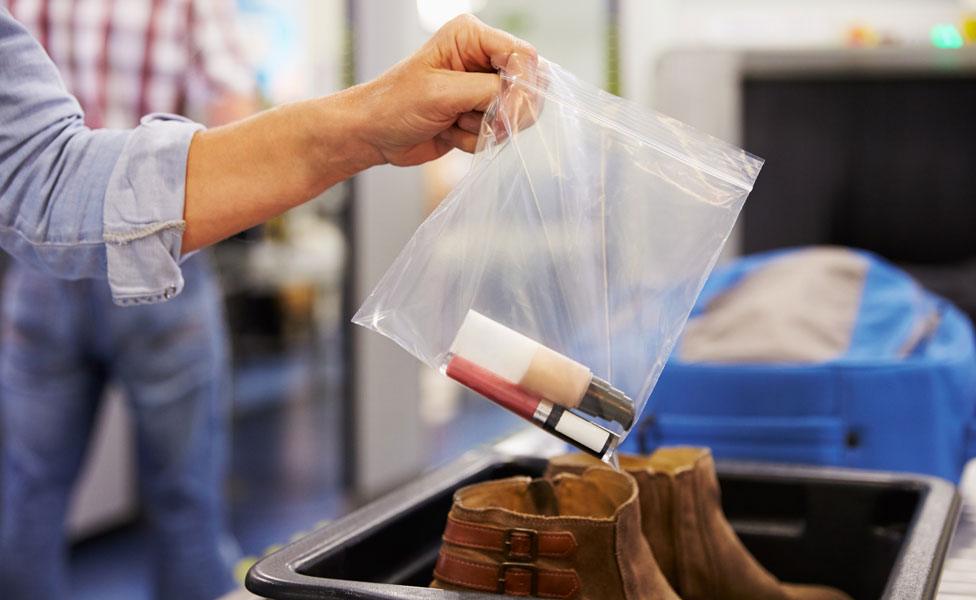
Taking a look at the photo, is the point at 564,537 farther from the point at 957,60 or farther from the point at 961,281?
the point at 957,60

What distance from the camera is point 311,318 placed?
18.2 feet

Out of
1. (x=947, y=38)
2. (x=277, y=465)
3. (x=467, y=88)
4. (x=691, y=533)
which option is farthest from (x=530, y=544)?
(x=277, y=465)

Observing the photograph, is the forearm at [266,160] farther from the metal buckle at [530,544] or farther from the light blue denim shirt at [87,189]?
the metal buckle at [530,544]

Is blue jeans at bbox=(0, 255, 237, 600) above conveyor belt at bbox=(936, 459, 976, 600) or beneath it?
beneath

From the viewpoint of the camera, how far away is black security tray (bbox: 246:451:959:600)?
0.70 metres

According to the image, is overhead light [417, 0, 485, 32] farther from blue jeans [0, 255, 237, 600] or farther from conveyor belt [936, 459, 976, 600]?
conveyor belt [936, 459, 976, 600]

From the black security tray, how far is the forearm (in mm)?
221

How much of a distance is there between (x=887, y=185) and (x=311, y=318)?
12.3ft

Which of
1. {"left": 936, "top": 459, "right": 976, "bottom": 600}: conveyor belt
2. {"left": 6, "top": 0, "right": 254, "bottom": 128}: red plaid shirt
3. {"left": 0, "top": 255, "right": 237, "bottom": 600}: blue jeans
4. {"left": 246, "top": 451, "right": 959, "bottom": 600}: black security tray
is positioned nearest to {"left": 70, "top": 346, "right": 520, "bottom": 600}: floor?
{"left": 0, "top": 255, "right": 237, "bottom": 600}: blue jeans

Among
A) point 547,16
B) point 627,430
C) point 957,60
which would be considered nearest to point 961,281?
point 957,60

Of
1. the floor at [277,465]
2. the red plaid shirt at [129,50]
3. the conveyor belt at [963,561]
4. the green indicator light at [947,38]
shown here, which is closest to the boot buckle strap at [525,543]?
the conveyor belt at [963,561]

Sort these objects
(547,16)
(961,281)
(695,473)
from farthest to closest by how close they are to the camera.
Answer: (547,16)
(961,281)
(695,473)

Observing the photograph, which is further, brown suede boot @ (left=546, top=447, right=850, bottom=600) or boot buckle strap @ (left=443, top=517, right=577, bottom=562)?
brown suede boot @ (left=546, top=447, right=850, bottom=600)

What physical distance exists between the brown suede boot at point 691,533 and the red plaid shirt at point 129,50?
1.10 metres
